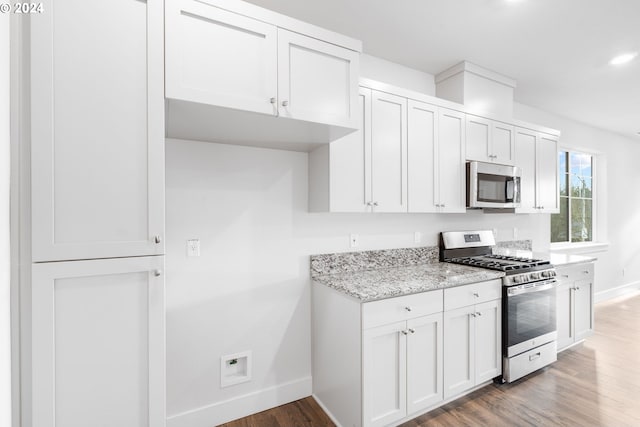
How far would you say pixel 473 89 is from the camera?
2.80m

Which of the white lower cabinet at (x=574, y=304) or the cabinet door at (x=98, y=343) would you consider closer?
the cabinet door at (x=98, y=343)

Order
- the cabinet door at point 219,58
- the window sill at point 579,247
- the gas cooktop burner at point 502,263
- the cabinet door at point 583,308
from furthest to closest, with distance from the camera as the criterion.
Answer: the window sill at point 579,247
the cabinet door at point 583,308
the gas cooktop burner at point 502,263
the cabinet door at point 219,58

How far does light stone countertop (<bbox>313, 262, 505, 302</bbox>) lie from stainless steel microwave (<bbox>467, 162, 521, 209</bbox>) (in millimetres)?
645

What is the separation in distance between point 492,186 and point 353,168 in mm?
1539

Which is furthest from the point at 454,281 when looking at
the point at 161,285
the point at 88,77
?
the point at 88,77

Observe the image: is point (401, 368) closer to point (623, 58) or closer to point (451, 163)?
point (451, 163)

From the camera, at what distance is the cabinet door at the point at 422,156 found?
235 centimetres

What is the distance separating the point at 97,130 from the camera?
3.76 feet

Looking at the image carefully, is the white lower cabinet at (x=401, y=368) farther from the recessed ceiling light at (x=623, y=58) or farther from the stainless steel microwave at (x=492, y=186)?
the recessed ceiling light at (x=623, y=58)

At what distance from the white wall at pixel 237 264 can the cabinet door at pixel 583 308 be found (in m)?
2.41

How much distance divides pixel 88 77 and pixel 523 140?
142 inches
